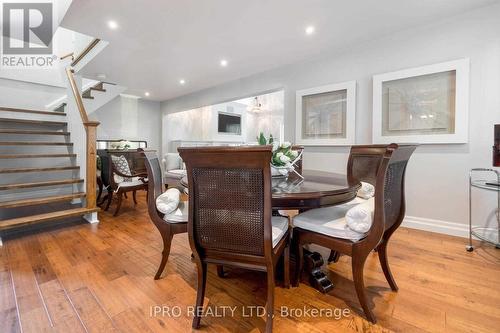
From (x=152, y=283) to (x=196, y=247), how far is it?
756mm

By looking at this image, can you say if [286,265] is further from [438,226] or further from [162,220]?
[438,226]

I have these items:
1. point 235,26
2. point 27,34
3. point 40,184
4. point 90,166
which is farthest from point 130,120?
point 235,26

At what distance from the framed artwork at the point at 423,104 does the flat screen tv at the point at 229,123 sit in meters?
5.00

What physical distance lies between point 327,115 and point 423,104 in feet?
3.81

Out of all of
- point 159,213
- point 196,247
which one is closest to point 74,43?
point 159,213

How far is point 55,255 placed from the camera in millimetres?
2094

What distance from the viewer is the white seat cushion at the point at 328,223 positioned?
1.31 m

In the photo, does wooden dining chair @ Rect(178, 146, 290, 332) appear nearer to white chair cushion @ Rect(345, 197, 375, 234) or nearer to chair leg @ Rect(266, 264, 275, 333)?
chair leg @ Rect(266, 264, 275, 333)

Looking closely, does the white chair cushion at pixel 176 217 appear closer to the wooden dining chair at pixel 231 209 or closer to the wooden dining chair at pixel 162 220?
the wooden dining chair at pixel 162 220

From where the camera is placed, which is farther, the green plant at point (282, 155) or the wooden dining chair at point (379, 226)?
the green plant at point (282, 155)

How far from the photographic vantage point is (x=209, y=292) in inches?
61.2

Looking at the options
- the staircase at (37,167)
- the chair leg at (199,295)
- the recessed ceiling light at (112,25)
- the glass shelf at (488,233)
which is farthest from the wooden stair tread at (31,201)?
the glass shelf at (488,233)

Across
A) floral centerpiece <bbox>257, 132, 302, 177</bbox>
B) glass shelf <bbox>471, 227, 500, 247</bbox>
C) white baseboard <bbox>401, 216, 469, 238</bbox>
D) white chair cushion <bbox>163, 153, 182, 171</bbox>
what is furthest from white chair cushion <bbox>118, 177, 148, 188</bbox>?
glass shelf <bbox>471, 227, 500, 247</bbox>

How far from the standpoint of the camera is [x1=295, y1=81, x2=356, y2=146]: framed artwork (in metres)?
3.22
